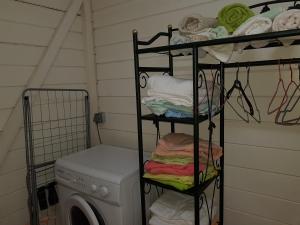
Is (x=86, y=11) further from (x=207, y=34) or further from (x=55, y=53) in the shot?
(x=207, y=34)

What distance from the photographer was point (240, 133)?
145cm

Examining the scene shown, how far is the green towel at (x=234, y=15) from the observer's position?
965 millimetres

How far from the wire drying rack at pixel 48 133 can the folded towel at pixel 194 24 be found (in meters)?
1.06

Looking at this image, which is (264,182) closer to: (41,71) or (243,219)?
(243,219)

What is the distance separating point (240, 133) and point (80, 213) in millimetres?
1117

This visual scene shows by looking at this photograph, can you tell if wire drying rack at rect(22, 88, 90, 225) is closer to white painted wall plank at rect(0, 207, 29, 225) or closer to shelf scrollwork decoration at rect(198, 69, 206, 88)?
white painted wall plank at rect(0, 207, 29, 225)

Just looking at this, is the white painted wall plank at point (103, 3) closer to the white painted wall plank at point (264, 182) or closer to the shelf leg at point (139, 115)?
the shelf leg at point (139, 115)

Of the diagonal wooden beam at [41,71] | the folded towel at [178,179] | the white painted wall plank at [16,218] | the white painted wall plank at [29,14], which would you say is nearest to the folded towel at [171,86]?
the folded towel at [178,179]

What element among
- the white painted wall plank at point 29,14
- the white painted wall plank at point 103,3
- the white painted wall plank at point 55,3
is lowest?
the white painted wall plank at point 29,14

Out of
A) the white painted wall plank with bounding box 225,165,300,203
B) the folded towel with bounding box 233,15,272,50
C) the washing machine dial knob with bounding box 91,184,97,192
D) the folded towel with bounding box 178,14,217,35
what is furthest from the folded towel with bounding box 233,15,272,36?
the washing machine dial knob with bounding box 91,184,97,192

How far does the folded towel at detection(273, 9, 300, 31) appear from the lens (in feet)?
2.68

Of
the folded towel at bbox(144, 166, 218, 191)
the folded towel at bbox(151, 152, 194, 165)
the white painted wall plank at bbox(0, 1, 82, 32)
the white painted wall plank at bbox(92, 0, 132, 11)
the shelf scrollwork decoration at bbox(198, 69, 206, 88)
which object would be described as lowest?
the folded towel at bbox(144, 166, 218, 191)

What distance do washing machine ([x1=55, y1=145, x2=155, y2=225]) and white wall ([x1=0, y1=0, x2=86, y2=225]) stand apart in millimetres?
334

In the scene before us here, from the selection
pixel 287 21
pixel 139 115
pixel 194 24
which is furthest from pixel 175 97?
pixel 287 21
